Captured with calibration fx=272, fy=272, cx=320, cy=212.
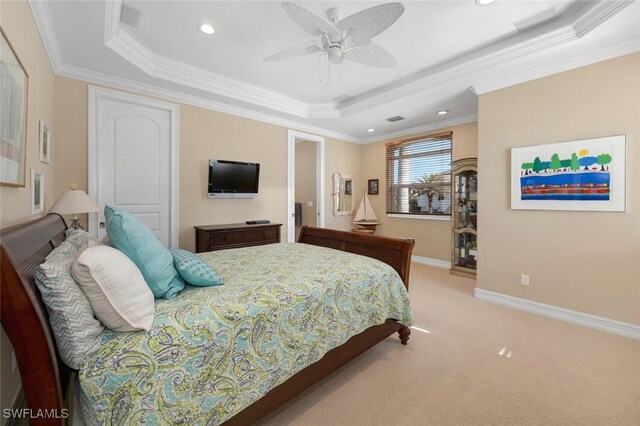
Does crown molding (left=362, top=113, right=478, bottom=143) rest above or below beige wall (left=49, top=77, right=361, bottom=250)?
above

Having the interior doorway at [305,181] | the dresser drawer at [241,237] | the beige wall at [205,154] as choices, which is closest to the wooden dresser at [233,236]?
the dresser drawer at [241,237]

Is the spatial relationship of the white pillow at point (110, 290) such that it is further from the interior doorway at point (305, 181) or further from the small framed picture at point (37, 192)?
the interior doorway at point (305, 181)

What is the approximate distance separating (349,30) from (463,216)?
362 cm

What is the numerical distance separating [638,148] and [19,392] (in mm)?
4904

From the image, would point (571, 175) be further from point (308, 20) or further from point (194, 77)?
point (194, 77)

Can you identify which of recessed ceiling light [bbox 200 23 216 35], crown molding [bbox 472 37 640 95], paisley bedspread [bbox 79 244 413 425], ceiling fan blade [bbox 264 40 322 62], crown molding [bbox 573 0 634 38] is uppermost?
recessed ceiling light [bbox 200 23 216 35]

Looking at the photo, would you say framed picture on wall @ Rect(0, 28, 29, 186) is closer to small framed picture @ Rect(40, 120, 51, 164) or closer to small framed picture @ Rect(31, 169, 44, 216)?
small framed picture @ Rect(31, 169, 44, 216)

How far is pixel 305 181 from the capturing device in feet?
20.7

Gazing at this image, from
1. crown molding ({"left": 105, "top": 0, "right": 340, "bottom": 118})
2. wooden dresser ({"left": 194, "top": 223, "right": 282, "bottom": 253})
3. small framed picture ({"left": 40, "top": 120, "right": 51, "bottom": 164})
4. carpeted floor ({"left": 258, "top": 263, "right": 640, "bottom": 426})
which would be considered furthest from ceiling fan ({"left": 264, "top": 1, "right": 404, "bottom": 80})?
carpeted floor ({"left": 258, "top": 263, "right": 640, "bottom": 426})

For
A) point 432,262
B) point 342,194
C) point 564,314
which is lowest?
point 564,314

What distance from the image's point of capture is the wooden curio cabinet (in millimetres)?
4406

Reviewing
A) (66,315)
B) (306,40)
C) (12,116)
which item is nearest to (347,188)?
(306,40)

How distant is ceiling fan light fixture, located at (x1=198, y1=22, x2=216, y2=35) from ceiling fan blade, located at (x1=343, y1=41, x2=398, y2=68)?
4.27 feet

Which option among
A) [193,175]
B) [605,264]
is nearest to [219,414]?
[193,175]
